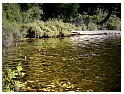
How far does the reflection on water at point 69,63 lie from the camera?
5897mm

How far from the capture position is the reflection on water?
19.3ft

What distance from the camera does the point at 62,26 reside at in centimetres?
814

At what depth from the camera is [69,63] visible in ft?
22.4

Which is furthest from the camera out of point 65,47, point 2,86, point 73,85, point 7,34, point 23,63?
point 65,47

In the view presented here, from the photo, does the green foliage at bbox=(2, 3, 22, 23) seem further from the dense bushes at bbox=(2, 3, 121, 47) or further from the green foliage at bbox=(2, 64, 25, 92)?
the green foliage at bbox=(2, 64, 25, 92)

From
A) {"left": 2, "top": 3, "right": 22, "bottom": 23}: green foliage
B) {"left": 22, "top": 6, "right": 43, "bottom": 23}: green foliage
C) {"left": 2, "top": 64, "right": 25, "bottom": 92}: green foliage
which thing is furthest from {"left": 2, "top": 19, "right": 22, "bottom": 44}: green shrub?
{"left": 2, "top": 64, "right": 25, "bottom": 92}: green foliage

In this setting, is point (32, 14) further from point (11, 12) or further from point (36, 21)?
point (11, 12)

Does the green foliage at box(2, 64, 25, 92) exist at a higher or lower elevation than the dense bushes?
lower

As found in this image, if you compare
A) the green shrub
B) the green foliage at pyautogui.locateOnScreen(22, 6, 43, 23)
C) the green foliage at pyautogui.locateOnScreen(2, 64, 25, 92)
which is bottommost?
the green foliage at pyautogui.locateOnScreen(2, 64, 25, 92)

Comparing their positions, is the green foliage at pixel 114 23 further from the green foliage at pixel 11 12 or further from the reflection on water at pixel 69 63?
the green foliage at pixel 11 12

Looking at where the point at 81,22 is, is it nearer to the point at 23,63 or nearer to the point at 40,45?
the point at 40,45

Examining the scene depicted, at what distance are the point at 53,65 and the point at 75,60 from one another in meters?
0.51

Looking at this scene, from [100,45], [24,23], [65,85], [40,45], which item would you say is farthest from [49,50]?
[65,85]

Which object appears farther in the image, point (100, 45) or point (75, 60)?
point (100, 45)
